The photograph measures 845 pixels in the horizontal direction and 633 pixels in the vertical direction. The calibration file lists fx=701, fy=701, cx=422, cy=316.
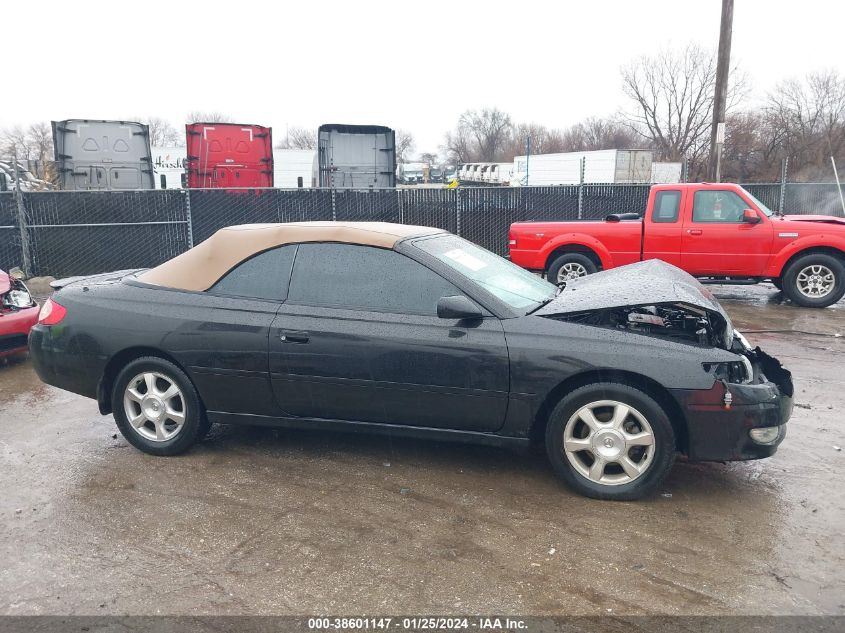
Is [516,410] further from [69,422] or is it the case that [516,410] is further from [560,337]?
[69,422]

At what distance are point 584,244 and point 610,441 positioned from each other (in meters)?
6.95

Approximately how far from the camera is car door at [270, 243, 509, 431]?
3.91 m

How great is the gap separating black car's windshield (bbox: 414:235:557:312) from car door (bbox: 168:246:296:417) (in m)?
0.96

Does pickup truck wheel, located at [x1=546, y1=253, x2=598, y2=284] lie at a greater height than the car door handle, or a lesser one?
lesser

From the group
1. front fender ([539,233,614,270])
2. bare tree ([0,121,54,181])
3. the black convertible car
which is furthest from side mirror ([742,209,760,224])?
bare tree ([0,121,54,181])

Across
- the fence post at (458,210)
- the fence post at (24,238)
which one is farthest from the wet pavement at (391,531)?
the fence post at (458,210)

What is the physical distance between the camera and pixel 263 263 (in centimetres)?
440

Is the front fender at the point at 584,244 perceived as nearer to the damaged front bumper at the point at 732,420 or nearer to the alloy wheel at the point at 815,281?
the alloy wheel at the point at 815,281

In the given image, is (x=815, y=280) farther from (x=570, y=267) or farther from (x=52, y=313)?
(x=52, y=313)

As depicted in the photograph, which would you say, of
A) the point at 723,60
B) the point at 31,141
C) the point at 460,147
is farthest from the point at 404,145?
the point at 723,60

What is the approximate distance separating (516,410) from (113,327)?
259cm

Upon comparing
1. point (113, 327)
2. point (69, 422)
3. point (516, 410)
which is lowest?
point (69, 422)

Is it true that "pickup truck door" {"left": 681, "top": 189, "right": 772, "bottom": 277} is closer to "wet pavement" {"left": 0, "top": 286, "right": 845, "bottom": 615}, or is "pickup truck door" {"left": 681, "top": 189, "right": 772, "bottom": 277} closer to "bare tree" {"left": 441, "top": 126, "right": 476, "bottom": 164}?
"wet pavement" {"left": 0, "top": 286, "right": 845, "bottom": 615}

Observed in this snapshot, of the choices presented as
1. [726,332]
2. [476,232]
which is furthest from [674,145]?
[726,332]
